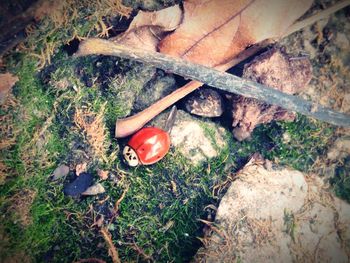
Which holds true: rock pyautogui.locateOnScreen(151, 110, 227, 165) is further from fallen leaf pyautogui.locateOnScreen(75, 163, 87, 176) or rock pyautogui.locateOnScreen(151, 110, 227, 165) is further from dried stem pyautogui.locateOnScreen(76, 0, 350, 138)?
fallen leaf pyautogui.locateOnScreen(75, 163, 87, 176)

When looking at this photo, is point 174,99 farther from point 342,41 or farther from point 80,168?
point 342,41

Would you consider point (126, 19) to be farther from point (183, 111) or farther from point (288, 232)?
point (288, 232)

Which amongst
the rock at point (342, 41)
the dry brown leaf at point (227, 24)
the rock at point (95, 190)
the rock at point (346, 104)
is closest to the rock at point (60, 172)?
the rock at point (95, 190)

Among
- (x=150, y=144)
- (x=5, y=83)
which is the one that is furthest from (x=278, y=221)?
(x=5, y=83)

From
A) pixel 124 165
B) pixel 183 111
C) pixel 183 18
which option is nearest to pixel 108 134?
pixel 124 165

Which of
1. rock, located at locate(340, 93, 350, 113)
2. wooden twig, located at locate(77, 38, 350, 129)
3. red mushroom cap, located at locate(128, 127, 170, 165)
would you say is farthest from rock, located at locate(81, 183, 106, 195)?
rock, located at locate(340, 93, 350, 113)
